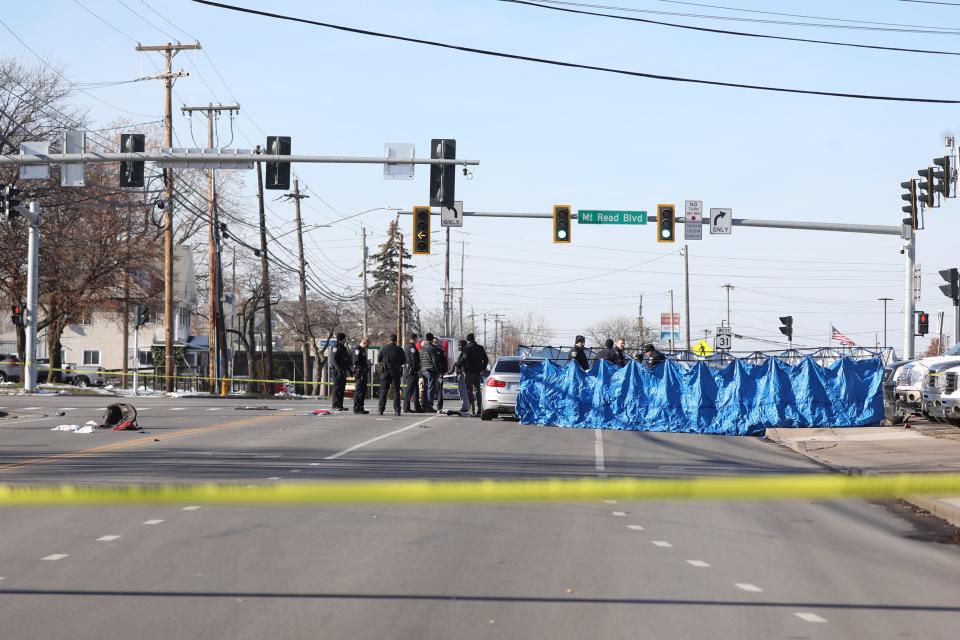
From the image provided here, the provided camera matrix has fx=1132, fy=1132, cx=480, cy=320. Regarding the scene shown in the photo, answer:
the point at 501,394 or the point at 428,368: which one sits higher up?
the point at 428,368

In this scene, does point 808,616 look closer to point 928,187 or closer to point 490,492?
point 490,492

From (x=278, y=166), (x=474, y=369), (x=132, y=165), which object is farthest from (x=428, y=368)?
(x=132, y=165)

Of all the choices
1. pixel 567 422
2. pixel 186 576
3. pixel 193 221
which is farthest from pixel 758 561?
pixel 193 221

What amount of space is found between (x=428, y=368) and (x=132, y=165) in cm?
818

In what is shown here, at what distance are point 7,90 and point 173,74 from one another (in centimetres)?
625

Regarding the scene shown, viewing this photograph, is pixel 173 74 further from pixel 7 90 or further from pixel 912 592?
pixel 912 592

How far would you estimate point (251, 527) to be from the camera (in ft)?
31.6

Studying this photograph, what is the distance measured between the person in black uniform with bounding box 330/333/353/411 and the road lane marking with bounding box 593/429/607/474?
677 centimetres

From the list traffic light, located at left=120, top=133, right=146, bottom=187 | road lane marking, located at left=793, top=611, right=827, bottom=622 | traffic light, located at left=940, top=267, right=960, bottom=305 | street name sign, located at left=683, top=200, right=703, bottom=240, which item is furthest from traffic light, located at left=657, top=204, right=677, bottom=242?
road lane marking, located at left=793, top=611, right=827, bottom=622

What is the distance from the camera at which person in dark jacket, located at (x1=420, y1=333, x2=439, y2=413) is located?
26.9 m

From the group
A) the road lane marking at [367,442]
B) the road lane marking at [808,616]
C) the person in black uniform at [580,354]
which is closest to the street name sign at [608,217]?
the person in black uniform at [580,354]

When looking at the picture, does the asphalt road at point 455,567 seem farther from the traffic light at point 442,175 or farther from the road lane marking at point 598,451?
the traffic light at point 442,175

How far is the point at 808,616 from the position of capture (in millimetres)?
6652

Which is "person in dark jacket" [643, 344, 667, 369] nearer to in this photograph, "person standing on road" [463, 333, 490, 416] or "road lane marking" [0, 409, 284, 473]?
"person standing on road" [463, 333, 490, 416]
